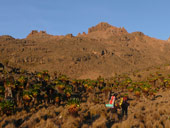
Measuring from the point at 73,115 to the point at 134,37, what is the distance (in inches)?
7199

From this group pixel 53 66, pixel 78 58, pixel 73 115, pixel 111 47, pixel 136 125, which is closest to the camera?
pixel 136 125

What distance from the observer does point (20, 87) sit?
23.0 meters

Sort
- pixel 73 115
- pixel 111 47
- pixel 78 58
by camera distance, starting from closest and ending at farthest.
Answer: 1. pixel 73 115
2. pixel 78 58
3. pixel 111 47

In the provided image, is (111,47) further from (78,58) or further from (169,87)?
(169,87)

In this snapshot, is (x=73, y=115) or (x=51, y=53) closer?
(x=73, y=115)

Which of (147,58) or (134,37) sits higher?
(134,37)

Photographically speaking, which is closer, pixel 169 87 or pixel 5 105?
pixel 5 105

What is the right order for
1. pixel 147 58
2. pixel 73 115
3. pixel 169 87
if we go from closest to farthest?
1. pixel 73 115
2. pixel 169 87
3. pixel 147 58

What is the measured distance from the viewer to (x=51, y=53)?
105125 millimetres

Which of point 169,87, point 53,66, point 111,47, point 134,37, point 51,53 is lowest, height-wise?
point 169,87

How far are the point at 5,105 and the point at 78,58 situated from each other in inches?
3462

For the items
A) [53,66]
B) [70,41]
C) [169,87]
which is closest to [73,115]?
[169,87]

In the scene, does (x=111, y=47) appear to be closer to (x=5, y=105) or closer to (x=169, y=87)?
(x=169, y=87)

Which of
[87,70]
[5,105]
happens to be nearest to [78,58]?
[87,70]
